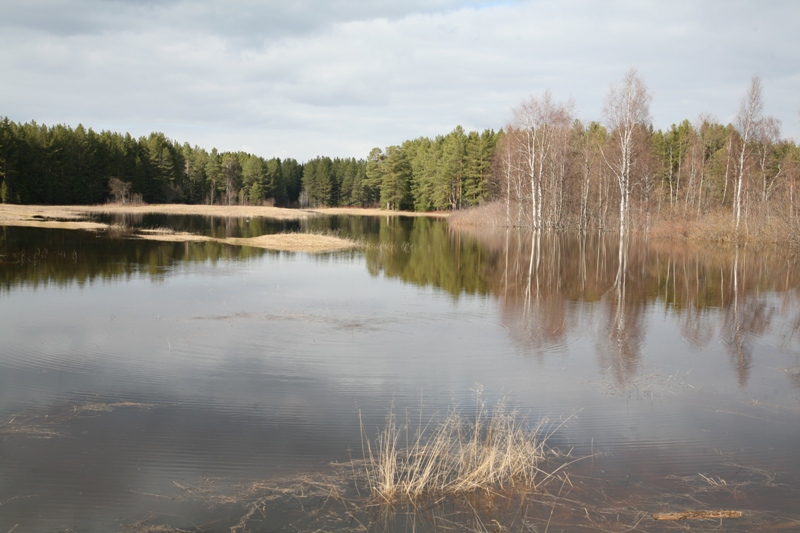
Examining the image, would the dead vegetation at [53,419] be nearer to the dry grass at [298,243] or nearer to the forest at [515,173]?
the dry grass at [298,243]

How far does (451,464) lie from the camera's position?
715cm

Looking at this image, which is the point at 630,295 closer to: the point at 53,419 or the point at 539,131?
the point at 53,419

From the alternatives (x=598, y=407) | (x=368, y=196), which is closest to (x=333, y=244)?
(x=598, y=407)

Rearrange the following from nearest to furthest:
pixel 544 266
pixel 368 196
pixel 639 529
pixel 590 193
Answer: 1. pixel 639 529
2. pixel 544 266
3. pixel 590 193
4. pixel 368 196

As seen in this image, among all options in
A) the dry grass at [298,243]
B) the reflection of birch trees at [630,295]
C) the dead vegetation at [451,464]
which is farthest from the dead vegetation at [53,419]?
the dry grass at [298,243]

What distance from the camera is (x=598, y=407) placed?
9305 mm

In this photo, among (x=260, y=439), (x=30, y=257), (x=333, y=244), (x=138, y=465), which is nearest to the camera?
(x=138, y=465)

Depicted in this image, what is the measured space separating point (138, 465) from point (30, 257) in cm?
2265

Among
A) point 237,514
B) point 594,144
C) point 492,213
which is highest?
point 594,144

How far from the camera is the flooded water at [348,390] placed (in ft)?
20.6

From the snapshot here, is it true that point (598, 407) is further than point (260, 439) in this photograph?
Yes

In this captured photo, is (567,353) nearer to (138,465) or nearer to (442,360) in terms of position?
(442,360)

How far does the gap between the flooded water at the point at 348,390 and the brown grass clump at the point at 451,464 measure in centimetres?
37

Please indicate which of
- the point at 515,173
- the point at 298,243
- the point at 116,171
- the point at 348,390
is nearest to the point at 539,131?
the point at 515,173
